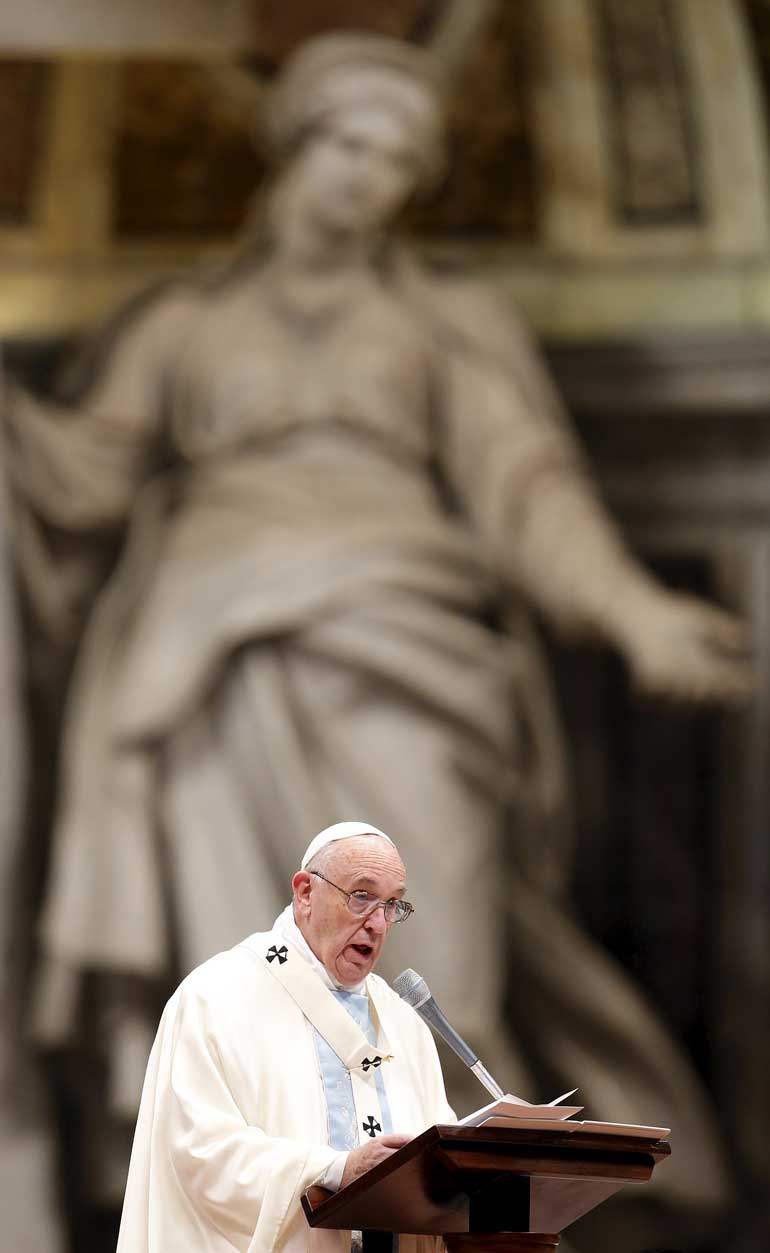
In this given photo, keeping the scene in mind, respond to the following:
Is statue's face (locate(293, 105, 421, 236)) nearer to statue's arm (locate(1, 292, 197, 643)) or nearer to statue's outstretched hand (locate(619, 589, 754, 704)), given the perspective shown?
statue's arm (locate(1, 292, 197, 643))

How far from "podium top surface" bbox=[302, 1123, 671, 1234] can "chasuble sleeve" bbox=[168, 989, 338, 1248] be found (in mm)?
83

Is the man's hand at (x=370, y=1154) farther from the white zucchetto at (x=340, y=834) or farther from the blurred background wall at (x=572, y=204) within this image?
the blurred background wall at (x=572, y=204)

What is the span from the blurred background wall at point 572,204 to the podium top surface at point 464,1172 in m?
5.98

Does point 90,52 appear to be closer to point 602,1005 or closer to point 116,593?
point 116,593

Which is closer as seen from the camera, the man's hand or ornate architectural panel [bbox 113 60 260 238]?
the man's hand

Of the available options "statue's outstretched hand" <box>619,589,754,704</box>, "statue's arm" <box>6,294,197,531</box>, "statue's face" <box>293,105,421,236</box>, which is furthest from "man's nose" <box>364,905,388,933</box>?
"statue's face" <box>293,105,421,236</box>

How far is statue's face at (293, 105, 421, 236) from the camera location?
32.8ft

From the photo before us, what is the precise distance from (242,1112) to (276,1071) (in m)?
0.10

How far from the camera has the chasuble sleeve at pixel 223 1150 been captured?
3506mm

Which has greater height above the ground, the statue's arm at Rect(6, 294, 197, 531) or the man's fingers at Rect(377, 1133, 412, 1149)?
the statue's arm at Rect(6, 294, 197, 531)

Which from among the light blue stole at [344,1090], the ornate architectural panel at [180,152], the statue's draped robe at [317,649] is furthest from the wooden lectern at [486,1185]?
the ornate architectural panel at [180,152]

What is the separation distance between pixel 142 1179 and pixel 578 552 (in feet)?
20.3

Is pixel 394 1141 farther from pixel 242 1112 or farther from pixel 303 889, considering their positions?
pixel 303 889

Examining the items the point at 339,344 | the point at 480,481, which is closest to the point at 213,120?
the point at 339,344
